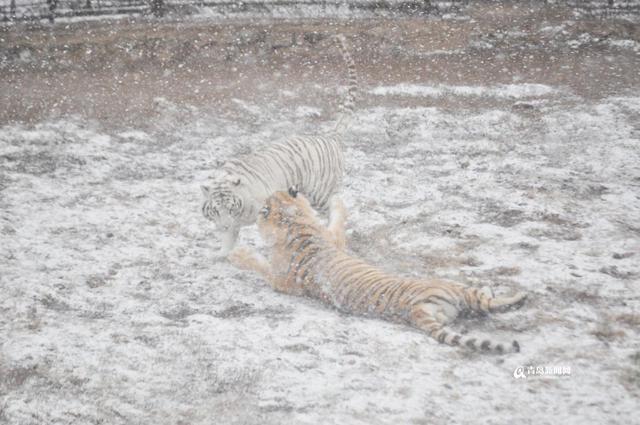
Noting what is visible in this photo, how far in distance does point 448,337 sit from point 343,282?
95 cm

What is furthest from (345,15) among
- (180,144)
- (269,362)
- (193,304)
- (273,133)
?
(269,362)

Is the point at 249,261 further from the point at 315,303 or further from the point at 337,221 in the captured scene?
the point at 337,221

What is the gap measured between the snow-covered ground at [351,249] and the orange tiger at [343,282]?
0.11m

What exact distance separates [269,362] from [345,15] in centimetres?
909

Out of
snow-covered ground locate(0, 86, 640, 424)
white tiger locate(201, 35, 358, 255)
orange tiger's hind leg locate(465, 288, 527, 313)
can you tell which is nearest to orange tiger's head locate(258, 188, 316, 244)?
white tiger locate(201, 35, 358, 255)

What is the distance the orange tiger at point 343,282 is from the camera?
14.7 feet

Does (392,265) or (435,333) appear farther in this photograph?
(392,265)

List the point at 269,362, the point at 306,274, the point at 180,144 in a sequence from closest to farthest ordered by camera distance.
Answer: the point at 269,362 < the point at 306,274 < the point at 180,144

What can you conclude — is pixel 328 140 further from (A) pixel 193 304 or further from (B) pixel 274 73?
(B) pixel 274 73

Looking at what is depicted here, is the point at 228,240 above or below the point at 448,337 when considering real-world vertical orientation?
below

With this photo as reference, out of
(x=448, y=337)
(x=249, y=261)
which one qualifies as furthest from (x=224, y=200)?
(x=448, y=337)

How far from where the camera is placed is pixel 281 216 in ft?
16.9

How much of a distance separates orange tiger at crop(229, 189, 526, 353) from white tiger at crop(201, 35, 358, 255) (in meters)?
0.35

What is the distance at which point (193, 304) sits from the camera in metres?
5.05
